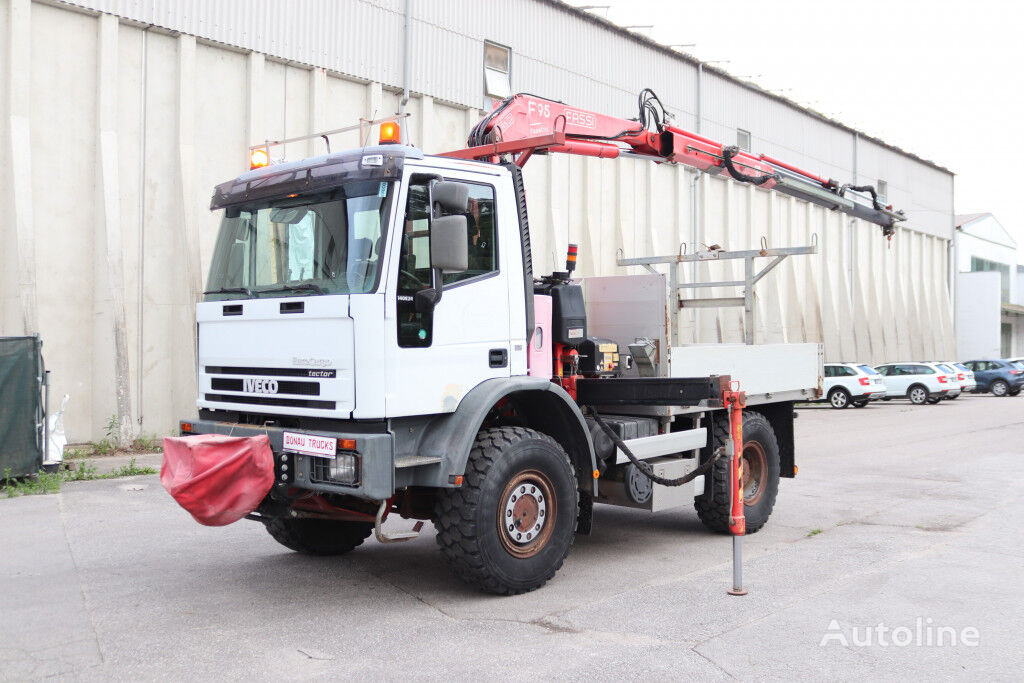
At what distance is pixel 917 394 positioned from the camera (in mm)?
30203

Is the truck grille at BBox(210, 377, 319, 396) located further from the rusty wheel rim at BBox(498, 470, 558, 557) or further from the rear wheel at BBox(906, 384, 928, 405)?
the rear wheel at BBox(906, 384, 928, 405)

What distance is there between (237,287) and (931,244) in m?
43.6

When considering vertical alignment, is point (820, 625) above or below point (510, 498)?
below

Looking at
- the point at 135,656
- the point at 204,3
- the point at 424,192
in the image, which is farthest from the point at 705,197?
the point at 135,656

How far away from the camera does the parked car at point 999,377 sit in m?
34.8

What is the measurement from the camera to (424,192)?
5.86 meters

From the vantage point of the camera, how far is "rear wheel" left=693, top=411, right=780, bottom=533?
8.20 meters

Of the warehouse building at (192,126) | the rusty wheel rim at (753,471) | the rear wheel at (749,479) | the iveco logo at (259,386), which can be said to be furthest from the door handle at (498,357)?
the warehouse building at (192,126)

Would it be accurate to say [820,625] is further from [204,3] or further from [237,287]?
[204,3]

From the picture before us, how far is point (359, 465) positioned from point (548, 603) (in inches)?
66.5

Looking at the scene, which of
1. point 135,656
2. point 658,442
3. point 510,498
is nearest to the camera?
point 135,656

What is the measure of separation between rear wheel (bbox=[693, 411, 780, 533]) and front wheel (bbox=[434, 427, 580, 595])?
214 centimetres

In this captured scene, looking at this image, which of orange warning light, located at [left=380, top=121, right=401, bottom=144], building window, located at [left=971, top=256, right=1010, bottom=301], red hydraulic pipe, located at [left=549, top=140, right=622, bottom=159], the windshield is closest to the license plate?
the windshield

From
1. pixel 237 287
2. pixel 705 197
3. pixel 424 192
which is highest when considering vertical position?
pixel 705 197
